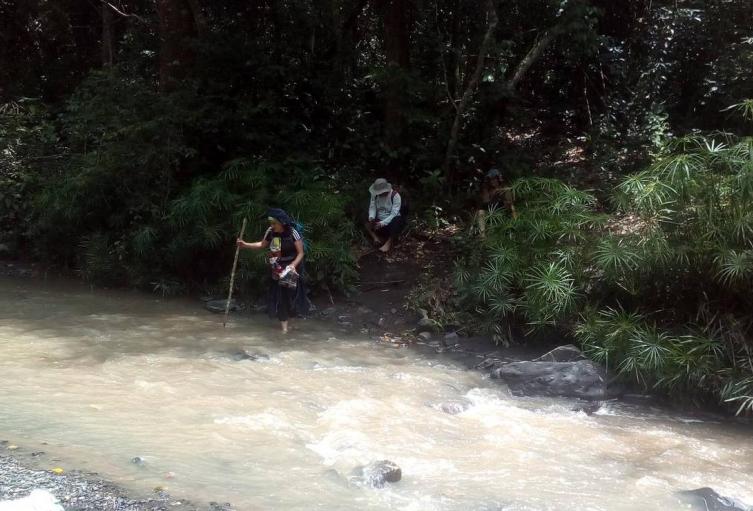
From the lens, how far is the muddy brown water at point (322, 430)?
4.32 m

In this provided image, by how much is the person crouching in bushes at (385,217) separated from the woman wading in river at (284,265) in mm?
2144

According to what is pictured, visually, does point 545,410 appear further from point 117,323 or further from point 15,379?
point 117,323

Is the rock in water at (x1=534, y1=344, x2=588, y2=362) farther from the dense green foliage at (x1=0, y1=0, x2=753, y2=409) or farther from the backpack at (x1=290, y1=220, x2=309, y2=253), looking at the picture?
the backpack at (x1=290, y1=220, x2=309, y2=253)

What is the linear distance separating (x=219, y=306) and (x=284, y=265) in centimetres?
167

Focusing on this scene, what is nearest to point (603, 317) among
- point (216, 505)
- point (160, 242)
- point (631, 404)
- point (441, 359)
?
point (631, 404)

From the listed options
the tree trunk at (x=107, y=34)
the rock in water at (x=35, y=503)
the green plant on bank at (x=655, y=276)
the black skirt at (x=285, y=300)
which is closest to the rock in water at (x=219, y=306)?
the black skirt at (x=285, y=300)

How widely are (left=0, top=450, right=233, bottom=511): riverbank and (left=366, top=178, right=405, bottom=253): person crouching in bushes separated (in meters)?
6.54

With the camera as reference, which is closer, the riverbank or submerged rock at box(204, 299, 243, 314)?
the riverbank

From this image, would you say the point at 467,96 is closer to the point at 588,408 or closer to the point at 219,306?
the point at 219,306

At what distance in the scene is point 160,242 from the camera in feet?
33.7

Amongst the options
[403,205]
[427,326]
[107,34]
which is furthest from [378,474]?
[107,34]

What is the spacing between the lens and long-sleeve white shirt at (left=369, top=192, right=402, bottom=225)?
32.9ft

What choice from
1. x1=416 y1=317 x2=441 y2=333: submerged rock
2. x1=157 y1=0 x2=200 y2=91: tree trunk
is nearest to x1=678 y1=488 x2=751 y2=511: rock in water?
x1=416 y1=317 x2=441 y2=333: submerged rock

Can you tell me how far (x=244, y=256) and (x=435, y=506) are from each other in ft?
19.5
